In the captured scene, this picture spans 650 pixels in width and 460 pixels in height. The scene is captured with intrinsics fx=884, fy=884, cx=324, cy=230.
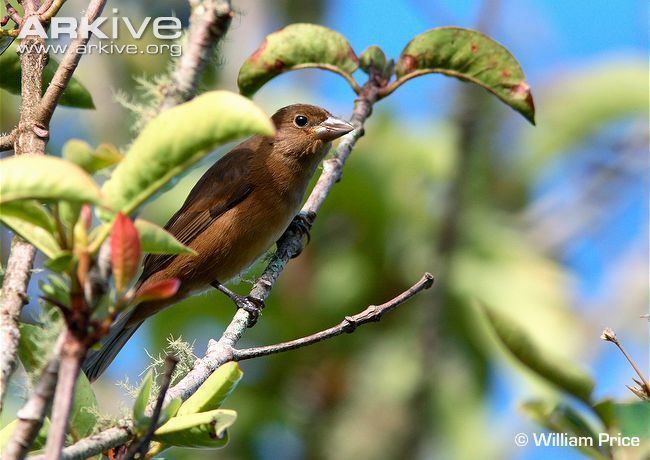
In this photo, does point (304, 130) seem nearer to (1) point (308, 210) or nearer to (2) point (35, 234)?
(1) point (308, 210)

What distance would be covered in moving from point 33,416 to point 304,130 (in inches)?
154

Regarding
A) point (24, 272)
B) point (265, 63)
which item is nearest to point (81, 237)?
point (24, 272)

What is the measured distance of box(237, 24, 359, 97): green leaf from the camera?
3.43 meters

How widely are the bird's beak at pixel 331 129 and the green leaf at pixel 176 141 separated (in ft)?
10.2

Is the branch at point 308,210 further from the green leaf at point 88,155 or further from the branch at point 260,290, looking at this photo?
the green leaf at point 88,155

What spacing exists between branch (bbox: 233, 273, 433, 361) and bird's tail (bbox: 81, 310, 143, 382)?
1.98 m

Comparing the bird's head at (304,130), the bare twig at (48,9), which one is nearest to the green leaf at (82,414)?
the bare twig at (48,9)

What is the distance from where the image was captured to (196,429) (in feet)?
5.98

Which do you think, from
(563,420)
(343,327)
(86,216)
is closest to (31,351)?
(86,216)

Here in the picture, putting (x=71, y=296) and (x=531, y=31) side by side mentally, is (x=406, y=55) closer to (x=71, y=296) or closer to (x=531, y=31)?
(x=71, y=296)

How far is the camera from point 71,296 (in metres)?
1.38

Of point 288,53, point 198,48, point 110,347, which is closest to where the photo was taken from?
point 198,48

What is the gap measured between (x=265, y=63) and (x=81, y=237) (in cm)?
210

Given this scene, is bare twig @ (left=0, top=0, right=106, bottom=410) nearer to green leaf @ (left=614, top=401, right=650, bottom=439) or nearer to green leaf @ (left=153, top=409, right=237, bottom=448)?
green leaf @ (left=153, top=409, right=237, bottom=448)
